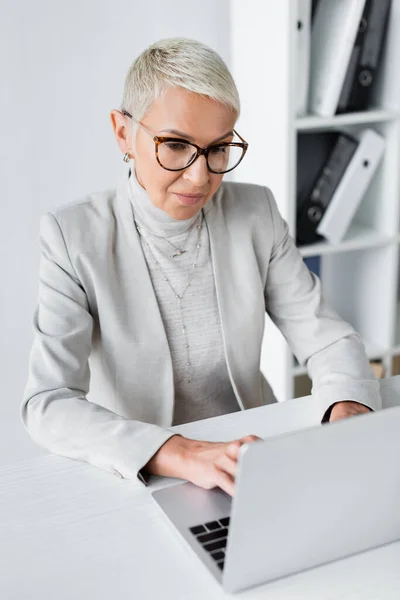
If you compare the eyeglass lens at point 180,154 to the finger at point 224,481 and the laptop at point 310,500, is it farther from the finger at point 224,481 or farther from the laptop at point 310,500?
the laptop at point 310,500

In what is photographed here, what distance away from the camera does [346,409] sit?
135cm

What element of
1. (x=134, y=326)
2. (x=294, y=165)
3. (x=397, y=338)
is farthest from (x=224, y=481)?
(x=397, y=338)

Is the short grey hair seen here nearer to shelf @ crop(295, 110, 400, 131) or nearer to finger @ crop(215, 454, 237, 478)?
finger @ crop(215, 454, 237, 478)

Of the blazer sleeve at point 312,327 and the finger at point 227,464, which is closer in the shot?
the finger at point 227,464

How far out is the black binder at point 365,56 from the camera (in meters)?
2.31

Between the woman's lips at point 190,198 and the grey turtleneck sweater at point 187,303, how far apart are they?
8 cm

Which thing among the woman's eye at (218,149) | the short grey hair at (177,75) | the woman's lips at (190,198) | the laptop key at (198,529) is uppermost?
the short grey hair at (177,75)

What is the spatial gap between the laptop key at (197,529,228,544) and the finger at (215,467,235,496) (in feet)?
0.25

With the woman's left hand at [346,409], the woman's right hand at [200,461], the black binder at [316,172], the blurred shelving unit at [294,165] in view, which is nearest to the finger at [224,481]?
the woman's right hand at [200,461]

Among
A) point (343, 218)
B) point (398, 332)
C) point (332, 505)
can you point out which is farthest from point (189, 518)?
point (398, 332)

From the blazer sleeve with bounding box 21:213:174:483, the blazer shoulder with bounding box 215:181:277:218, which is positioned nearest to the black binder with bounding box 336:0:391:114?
the blazer shoulder with bounding box 215:181:277:218

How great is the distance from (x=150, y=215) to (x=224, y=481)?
0.63 metres

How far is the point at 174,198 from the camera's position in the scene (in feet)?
4.74

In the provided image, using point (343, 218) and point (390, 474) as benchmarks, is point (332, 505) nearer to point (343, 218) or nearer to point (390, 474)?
point (390, 474)
